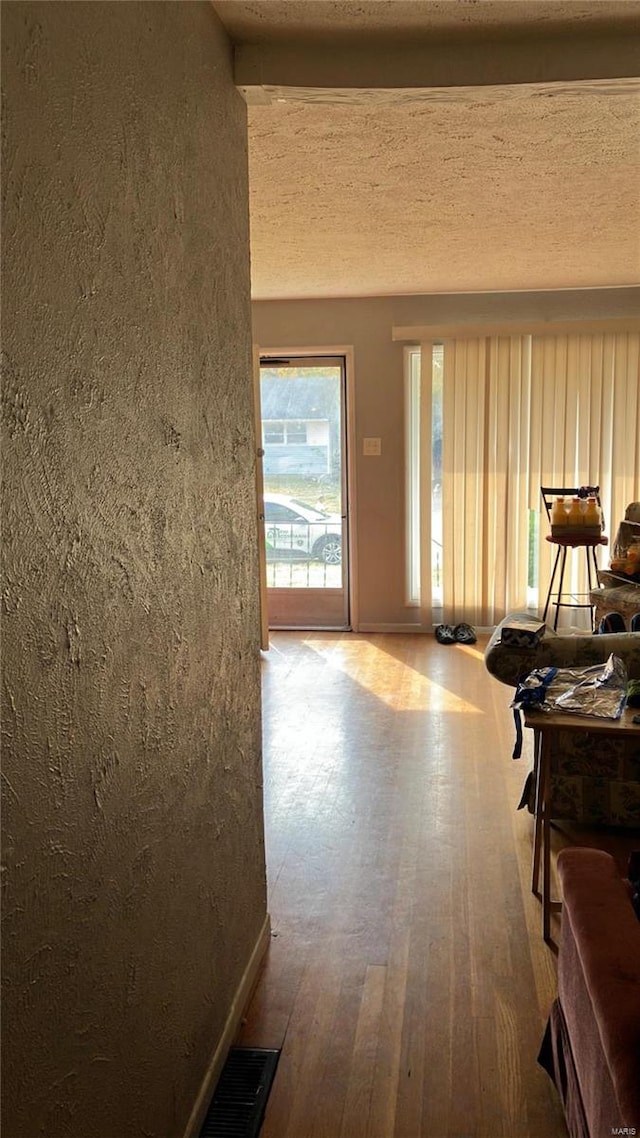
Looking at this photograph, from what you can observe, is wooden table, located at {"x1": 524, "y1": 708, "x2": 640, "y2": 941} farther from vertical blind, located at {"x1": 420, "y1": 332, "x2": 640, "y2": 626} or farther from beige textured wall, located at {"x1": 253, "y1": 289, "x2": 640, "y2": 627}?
beige textured wall, located at {"x1": 253, "y1": 289, "x2": 640, "y2": 627}

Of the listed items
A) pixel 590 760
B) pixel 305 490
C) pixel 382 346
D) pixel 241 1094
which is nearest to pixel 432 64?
pixel 590 760

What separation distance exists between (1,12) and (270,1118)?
2.10m

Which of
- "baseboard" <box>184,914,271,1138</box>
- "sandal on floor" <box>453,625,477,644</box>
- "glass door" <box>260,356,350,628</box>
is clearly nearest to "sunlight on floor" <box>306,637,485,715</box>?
"sandal on floor" <box>453,625,477,644</box>

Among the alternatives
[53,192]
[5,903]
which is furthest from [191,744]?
[53,192]

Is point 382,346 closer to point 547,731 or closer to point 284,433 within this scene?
point 284,433

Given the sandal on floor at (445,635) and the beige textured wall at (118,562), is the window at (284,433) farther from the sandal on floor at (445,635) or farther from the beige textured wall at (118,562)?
the beige textured wall at (118,562)

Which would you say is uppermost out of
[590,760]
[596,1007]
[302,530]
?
[302,530]

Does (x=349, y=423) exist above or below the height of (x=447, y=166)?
below

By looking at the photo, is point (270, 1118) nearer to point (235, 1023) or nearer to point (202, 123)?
point (235, 1023)

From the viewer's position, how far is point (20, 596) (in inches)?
41.8

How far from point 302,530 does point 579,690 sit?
4296 mm

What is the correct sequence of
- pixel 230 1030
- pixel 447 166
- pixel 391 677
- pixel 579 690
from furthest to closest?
1. pixel 391 677
2. pixel 447 166
3. pixel 579 690
4. pixel 230 1030

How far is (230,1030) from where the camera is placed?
2.12m

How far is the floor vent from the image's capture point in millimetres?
1873
